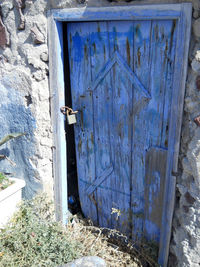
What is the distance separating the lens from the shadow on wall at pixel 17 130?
106 inches

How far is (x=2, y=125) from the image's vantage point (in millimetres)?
2818

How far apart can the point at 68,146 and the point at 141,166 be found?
869mm

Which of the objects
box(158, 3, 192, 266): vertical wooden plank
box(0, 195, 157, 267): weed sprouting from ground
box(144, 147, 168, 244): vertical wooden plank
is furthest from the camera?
box(0, 195, 157, 267): weed sprouting from ground

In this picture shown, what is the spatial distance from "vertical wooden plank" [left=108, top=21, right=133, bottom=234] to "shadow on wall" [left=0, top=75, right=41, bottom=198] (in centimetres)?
72

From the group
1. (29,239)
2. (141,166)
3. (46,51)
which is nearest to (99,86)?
(46,51)

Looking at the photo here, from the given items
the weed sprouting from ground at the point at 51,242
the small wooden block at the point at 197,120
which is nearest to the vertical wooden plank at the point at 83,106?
the weed sprouting from ground at the point at 51,242

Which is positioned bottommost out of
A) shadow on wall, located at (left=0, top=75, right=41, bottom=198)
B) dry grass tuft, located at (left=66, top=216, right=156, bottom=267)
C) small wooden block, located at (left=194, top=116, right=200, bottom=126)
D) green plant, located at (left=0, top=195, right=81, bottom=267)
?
dry grass tuft, located at (left=66, top=216, right=156, bottom=267)

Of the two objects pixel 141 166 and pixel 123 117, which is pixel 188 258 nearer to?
pixel 141 166

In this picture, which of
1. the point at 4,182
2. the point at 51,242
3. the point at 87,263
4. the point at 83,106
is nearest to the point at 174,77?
the point at 83,106

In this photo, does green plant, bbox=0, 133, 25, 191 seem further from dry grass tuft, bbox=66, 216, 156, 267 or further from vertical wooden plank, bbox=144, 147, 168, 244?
vertical wooden plank, bbox=144, 147, 168, 244

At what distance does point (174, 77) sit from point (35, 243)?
1687mm

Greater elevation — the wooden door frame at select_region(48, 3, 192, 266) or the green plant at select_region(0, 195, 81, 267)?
the wooden door frame at select_region(48, 3, 192, 266)

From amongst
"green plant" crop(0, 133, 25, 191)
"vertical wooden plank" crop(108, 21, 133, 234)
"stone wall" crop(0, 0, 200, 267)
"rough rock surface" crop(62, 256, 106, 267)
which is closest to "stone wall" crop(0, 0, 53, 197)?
"stone wall" crop(0, 0, 200, 267)

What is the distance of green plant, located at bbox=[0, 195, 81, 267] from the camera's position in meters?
2.40
